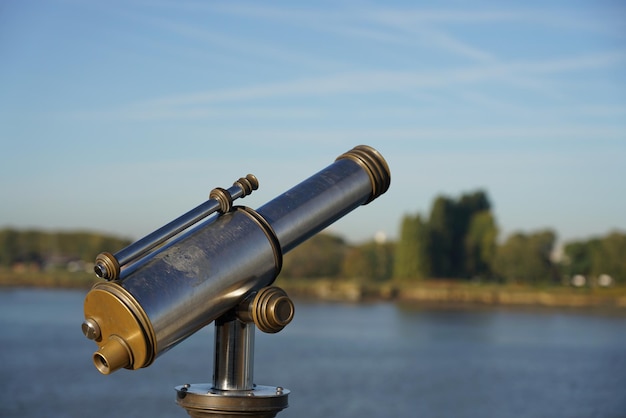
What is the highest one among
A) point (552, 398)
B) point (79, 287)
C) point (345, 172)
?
point (79, 287)

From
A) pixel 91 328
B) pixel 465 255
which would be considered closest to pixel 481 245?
pixel 465 255

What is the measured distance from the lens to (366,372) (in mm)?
40312

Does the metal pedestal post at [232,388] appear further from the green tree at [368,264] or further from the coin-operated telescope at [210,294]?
the green tree at [368,264]

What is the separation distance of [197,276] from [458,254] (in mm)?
101174

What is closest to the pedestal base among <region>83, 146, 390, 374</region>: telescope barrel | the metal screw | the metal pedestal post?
the metal pedestal post

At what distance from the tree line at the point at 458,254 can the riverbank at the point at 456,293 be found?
34.4 inches

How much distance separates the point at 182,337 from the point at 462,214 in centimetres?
10278

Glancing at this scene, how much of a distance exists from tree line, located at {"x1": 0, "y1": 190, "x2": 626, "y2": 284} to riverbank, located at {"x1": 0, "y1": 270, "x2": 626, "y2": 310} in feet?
2.86

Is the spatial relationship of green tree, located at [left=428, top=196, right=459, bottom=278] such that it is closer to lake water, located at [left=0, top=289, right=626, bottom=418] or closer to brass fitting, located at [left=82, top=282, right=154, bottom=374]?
lake water, located at [left=0, top=289, right=626, bottom=418]

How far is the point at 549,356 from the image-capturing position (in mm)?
51750

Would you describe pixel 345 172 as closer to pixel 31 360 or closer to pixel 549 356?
pixel 31 360

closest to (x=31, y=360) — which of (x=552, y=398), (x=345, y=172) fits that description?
(x=552, y=398)

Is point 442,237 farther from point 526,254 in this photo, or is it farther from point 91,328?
point 91,328

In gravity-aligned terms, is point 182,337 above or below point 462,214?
below
